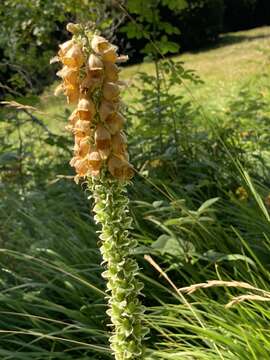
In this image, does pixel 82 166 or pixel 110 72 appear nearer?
pixel 110 72

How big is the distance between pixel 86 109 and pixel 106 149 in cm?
12

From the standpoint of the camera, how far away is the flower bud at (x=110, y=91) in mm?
1538

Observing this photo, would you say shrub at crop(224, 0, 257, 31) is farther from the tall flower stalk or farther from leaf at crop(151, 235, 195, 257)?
the tall flower stalk

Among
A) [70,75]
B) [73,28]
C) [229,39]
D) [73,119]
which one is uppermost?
[73,28]

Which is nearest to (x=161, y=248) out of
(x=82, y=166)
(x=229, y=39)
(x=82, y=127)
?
(x=82, y=166)

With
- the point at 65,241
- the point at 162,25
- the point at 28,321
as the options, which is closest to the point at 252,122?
the point at 162,25

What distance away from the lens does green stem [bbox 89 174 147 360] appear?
1.69 metres

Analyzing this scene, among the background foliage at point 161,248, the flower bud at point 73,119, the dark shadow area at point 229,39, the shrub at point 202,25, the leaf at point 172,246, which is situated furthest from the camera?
the dark shadow area at point 229,39

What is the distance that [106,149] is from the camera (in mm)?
1595

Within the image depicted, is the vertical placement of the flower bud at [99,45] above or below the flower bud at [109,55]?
above

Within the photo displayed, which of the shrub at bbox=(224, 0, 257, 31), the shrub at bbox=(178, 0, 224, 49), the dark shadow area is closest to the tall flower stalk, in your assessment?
the shrub at bbox=(178, 0, 224, 49)

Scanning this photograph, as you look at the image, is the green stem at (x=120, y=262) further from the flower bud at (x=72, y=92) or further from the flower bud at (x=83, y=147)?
the flower bud at (x=72, y=92)

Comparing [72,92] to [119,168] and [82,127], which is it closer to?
[82,127]

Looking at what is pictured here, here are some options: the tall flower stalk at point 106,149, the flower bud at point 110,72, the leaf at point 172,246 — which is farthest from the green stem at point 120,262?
the leaf at point 172,246
